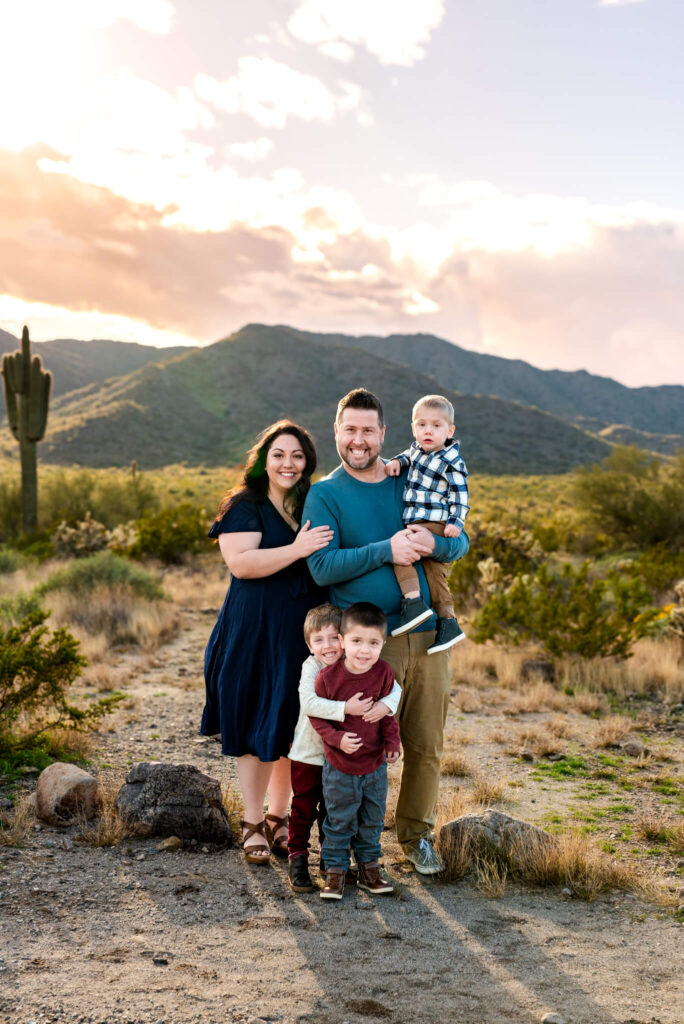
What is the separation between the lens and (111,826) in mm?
5066

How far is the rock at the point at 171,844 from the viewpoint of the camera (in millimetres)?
4953

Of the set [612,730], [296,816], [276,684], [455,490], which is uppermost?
[455,490]

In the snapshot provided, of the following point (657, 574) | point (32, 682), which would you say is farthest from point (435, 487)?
point (657, 574)

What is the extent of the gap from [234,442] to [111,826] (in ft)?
222

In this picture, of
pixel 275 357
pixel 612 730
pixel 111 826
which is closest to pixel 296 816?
pixel 111 826

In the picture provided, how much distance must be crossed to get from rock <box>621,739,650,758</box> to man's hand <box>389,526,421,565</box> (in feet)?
14.3

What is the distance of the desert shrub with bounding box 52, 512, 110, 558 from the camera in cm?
1745

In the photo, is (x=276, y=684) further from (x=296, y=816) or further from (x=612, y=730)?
(x=612, y=730)

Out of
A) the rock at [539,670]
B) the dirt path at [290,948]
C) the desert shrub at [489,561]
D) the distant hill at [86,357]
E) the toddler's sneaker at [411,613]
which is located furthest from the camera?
the distant hill at [86,357]

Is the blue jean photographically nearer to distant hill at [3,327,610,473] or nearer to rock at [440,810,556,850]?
rock at [440,810,556,850]

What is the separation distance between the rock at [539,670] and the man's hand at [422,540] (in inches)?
243

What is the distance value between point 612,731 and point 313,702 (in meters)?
4.78

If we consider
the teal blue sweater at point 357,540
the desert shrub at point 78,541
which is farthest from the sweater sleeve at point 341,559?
the desert shrub at point 78,541

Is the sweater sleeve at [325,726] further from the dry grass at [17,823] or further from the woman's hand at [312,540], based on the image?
the dry grass at [17,823]
